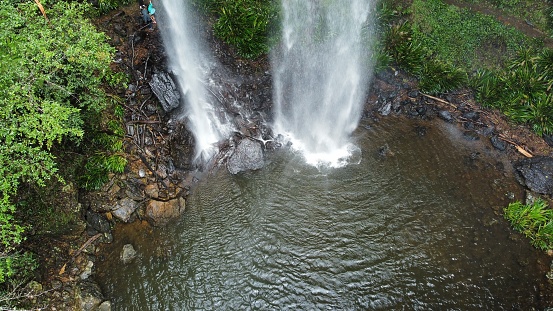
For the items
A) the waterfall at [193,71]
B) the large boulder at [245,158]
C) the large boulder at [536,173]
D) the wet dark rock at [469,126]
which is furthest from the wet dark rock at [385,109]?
the waterfall at [193,71]

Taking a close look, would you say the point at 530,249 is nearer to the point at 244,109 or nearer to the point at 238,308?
the point at 238,308

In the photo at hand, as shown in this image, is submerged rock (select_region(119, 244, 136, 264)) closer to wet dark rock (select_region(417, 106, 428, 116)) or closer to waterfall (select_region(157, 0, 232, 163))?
waterfall (select_region(157, 0, 232, 163))

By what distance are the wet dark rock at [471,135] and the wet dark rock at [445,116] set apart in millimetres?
855

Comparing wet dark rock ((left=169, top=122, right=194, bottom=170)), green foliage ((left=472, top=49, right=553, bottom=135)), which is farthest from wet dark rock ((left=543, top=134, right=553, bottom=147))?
wet dark rock ((left=169, top=122, right=194, bottom=170))

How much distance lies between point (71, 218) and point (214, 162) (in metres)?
4.73

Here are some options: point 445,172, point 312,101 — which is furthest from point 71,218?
point 445,172

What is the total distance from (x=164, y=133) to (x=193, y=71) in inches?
116

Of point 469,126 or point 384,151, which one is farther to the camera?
point 469,126

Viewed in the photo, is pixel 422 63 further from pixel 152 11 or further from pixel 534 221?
pixel 152 11

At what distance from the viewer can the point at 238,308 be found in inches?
323

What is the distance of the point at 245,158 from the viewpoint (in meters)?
11.4

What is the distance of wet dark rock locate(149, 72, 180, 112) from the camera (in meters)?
11.3

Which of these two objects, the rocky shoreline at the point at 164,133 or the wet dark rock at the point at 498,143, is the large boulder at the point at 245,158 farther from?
the wet dark rock at the point at 498,143

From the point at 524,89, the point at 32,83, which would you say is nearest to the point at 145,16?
the point at 32,83
